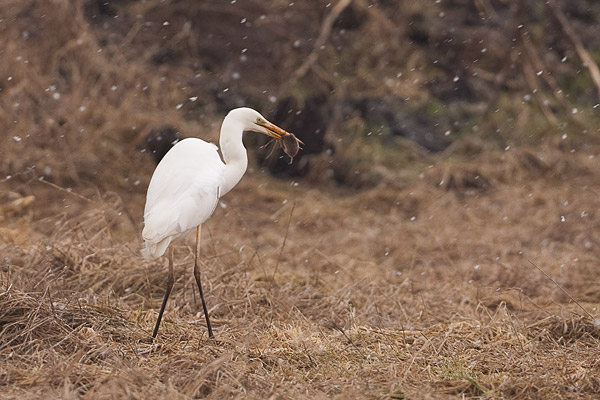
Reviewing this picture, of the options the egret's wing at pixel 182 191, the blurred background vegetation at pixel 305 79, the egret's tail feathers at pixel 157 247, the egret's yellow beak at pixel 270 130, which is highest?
the egret's yellow beak at pixel 270 130

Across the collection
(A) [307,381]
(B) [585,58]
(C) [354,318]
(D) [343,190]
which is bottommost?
(D) [343,190]

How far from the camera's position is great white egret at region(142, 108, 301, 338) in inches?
152

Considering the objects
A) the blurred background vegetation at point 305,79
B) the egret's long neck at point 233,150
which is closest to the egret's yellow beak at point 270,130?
the egret's long neck at point 233,150

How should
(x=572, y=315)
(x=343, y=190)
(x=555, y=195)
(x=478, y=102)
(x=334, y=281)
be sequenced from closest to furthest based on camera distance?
(x=572, y=315) → (x=334, y=281) → (x=555, y=195) → (x=343, y=190) → (x=478, y=102)

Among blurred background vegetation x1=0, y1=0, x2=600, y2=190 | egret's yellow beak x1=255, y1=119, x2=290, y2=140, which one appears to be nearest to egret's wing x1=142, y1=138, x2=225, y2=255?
egret's yellow beak x1=255, y1=119, x2=290, y2=140

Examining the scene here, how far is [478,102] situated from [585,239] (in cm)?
336

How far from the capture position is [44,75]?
920 centimetres

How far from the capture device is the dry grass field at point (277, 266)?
3.62 m

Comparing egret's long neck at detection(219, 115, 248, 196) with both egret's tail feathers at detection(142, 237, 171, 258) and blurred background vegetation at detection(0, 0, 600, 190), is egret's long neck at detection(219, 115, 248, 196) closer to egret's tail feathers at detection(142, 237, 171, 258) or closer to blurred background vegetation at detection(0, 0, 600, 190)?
egret's tail feathers at detection(142, 237, 171, 258)

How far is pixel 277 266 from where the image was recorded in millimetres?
5613

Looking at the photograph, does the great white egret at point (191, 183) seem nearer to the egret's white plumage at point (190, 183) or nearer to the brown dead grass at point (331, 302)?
the egret's white plumage at point (190, 183)

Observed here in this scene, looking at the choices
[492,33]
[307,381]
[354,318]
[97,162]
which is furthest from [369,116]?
[307,381]

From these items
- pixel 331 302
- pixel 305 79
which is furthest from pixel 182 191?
pixel 305 79

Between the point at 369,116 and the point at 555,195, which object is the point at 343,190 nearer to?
the point at 369,116
